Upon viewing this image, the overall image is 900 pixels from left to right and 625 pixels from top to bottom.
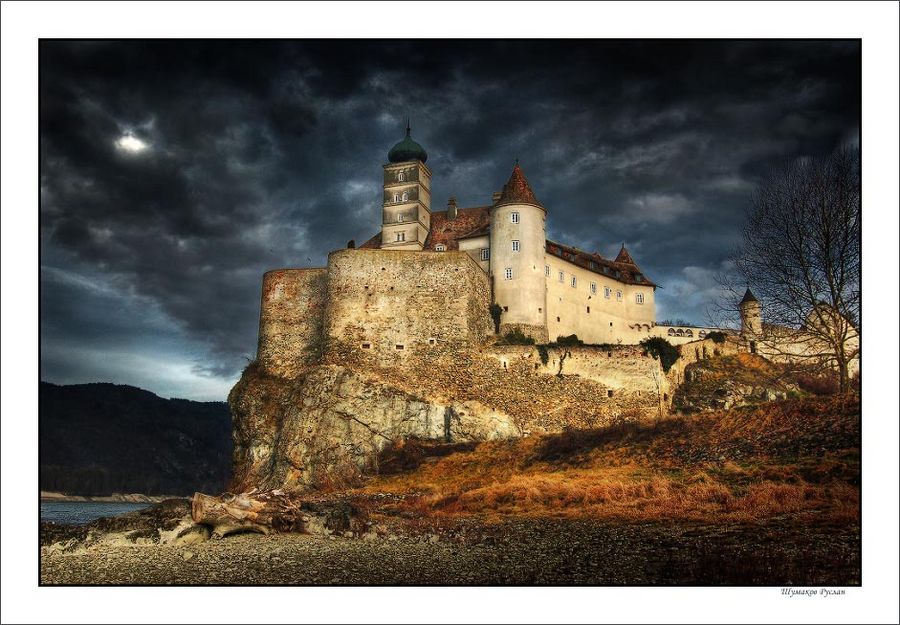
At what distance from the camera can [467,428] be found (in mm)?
29672

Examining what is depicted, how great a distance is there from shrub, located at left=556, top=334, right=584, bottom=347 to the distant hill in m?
37.5

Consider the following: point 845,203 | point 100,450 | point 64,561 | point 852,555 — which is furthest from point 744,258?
point 100,450

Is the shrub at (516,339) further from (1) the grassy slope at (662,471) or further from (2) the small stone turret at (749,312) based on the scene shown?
(2) the small stone turret at (749,312)

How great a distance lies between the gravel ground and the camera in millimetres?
12305

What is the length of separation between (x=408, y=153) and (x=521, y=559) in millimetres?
30467

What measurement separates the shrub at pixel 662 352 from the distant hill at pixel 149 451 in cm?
4150

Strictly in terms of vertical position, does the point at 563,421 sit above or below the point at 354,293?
below

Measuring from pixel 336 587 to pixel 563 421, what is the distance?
63.2ft

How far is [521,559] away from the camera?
1369 centimetres

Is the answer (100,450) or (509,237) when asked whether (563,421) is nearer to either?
(509,237)

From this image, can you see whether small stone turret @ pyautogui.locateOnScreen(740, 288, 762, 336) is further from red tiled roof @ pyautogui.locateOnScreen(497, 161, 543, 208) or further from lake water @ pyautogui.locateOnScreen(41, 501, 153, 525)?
lake water @ pyautogui.locateOnScreen(41, 501, 153, 525)

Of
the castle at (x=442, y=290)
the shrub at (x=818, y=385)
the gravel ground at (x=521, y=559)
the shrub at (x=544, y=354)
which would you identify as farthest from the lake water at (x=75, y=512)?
the shrub at (x=818, y=385)

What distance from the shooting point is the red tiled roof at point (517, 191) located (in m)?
36.0

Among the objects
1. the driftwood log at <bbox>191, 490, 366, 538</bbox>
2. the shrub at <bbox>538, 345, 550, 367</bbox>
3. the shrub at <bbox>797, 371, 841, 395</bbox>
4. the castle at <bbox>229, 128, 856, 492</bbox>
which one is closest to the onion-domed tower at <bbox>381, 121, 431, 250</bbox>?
the castle at <bbox>229, 128, 856, 492</bbox>
